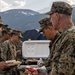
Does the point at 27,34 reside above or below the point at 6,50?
below

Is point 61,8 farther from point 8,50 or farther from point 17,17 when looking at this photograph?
point 17,17

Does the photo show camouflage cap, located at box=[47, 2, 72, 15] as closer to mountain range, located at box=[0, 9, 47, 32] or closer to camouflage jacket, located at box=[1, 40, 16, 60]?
camouflage jacket, located at box=[1, 40, 16, 60]

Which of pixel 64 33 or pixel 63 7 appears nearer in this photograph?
pixel 64 33

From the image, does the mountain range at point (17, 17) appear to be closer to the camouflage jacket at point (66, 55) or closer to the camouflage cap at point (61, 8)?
the camouflage cap at point (61, 8)

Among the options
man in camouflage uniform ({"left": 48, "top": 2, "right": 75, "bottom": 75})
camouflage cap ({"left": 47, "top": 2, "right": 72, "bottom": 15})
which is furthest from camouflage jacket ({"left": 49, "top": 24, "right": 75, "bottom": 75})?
camouflage cap ({"left": 47, "top": 2, "right": 72, "bottom": 15})

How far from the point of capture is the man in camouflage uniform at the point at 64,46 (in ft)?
10.9

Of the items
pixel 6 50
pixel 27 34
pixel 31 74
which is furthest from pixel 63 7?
pixel 27 34

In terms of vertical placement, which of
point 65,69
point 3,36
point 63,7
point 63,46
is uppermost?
point 63,7

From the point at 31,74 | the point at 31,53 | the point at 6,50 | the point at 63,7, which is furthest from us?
the point at 31,53

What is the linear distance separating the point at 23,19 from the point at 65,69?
3578 cm

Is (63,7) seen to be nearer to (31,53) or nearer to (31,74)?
(31,74)

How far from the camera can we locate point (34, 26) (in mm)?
29453

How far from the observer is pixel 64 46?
3.35 meters

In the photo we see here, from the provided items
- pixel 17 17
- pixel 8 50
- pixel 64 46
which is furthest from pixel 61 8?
pixel 17 17
